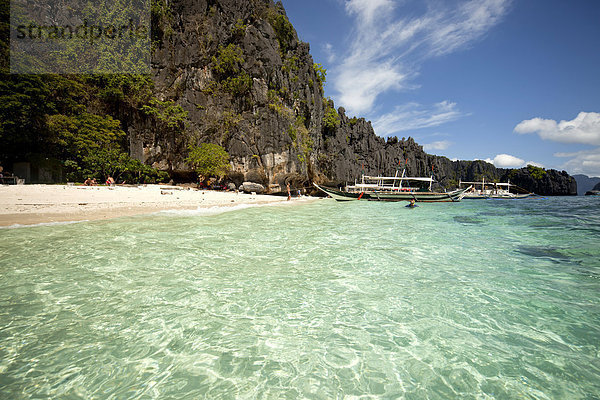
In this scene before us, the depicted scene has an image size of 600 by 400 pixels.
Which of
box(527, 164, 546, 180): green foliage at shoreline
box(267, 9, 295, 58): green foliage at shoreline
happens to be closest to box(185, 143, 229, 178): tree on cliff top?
box(267, 9, 295, 58): green foliage at shoreline

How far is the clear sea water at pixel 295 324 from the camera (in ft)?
8.08

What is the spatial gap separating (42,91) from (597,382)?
39564 millimetres

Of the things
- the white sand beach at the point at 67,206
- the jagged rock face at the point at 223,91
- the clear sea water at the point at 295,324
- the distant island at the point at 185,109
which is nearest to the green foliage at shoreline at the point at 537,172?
the distant island at the point at 185,109

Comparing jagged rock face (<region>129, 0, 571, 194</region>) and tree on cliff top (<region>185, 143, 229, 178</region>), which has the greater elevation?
jagged rock face (<region>129, 0, 571, 194</region>)

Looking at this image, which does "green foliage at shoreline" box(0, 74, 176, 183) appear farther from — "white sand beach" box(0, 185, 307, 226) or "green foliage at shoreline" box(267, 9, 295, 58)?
"green foliage at shoreline" box(267, 9, 295, 58)

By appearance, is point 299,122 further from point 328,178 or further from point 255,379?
point 255,379

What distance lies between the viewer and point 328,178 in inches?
2206

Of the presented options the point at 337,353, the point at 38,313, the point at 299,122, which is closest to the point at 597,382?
the point at 337,353

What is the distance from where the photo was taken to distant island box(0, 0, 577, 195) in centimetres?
2548

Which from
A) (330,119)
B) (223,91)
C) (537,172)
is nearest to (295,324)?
(223,91)

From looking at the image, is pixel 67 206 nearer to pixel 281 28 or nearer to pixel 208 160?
pixel 208 160

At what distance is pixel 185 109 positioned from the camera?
120ft

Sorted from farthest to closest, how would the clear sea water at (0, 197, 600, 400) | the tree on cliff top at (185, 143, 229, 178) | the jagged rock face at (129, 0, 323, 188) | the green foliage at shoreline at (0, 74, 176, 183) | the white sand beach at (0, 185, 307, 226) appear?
the jagged rock face at (129, 0, 323, 188) → the tree on cliff top at (185, 143, 229, 178) → the green foliage at shoreline at (0, 74, 176, 183) → the white sand beach at (0, 185, 307, 226) → the clear sea water at (0, 197, 600, 400)

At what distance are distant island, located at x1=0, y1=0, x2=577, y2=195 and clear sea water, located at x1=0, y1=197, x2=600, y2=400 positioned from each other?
27.0 m
